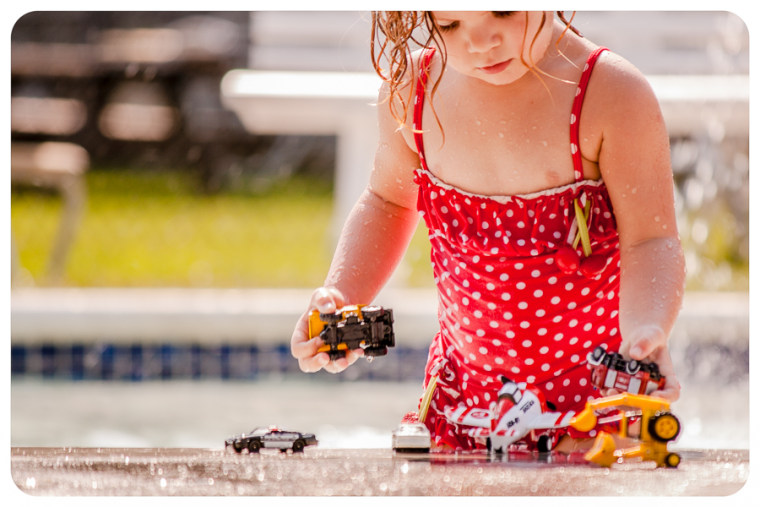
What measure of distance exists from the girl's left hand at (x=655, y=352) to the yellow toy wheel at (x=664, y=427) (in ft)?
0.09

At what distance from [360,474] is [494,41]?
1.98 ft

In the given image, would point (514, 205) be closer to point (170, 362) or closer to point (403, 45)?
point (403, 45)

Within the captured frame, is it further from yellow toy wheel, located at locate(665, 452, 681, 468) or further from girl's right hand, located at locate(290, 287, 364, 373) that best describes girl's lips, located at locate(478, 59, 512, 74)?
yellow toy wheel, located at locate(665, 452, 681, 468)

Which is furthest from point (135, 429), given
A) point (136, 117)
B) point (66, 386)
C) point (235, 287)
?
point (136, 117)

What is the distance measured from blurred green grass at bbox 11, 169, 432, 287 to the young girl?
10.8 ft

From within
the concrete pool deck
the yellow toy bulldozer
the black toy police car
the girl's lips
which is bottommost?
the concrete pool deck

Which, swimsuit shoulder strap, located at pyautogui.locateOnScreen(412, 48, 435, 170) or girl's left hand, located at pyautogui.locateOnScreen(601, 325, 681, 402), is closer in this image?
girl's left hand, located at pyautogui.locateOnScreen(601, 325, 681, 402)

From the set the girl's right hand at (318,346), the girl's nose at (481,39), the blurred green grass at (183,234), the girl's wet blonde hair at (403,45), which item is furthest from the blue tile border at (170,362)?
the girl's nose at (481,39)

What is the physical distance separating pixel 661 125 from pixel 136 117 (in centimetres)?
857

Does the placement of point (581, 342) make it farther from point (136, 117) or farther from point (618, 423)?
point (136, 117)

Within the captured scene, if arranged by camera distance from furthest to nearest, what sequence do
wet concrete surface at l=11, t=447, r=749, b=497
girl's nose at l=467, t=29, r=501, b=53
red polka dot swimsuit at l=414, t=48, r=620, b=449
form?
1. red polka dot swimsuit at l=414, t=48, r=620, b=449
2. girl's nose at l=467, t=29, r=501, b=53
3. wet concrete surface at l=11, t=447, r=749, b=497

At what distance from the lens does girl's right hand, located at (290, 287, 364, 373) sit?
1397 mm

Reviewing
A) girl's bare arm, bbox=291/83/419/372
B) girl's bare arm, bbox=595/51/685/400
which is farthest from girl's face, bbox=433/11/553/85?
girl's bare arm, bbox=291/83/419/372

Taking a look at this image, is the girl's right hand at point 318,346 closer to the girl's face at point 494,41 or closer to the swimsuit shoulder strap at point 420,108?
the swimsuit shoulder strap at point 420,108
